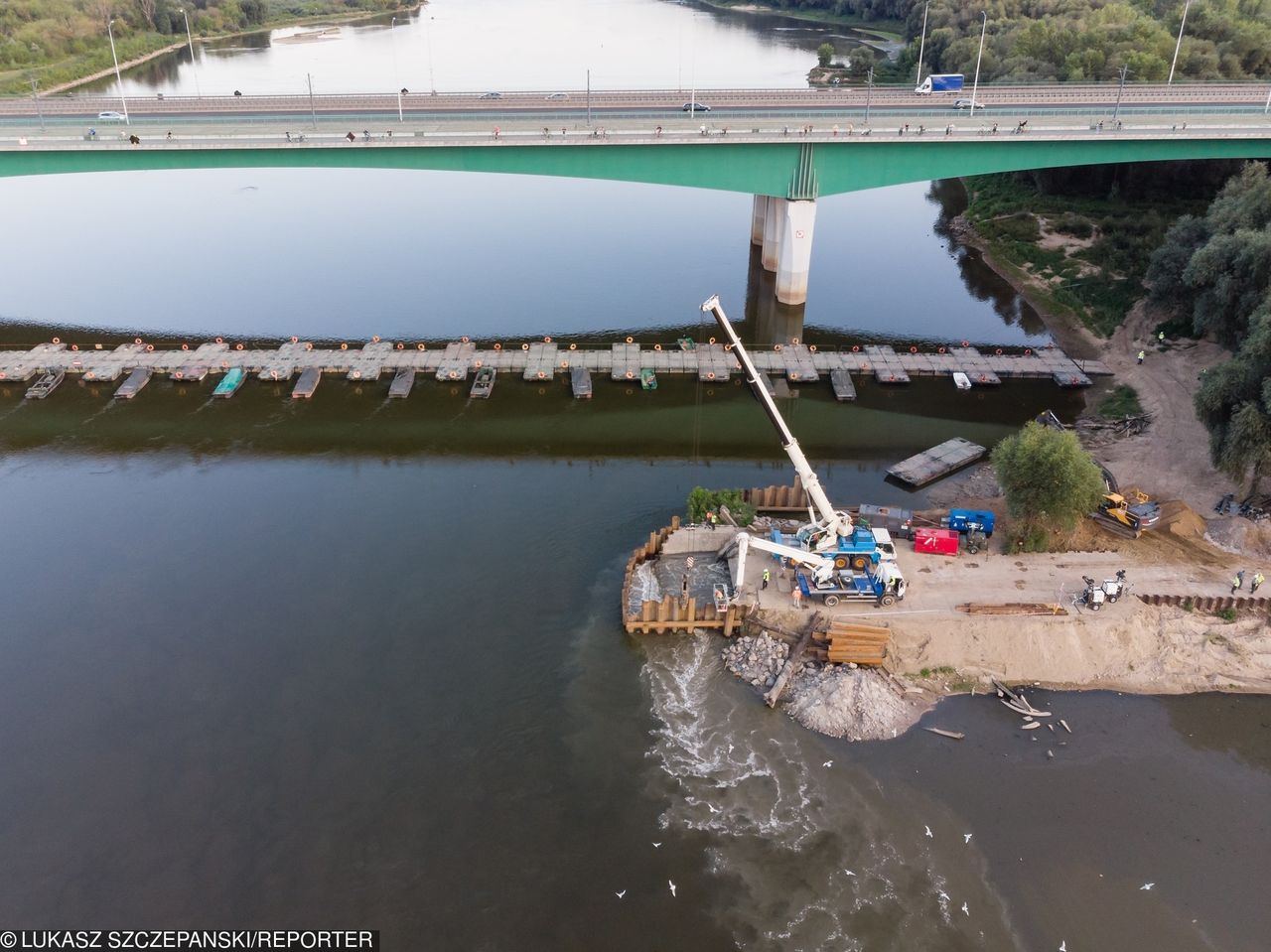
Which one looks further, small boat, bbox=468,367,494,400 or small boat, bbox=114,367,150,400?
small boat, bbox=114,367,150,400

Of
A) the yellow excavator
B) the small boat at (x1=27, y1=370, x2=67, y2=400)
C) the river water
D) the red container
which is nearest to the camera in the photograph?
the river water

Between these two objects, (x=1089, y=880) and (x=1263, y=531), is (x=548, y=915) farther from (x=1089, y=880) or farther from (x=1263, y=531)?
(x=1263, y=531)

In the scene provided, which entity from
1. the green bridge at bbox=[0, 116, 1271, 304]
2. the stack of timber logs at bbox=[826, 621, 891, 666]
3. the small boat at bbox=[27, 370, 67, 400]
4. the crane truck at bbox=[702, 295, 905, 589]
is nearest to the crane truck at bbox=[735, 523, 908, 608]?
the crane truck at bbox=[702, 295, 905, 589]

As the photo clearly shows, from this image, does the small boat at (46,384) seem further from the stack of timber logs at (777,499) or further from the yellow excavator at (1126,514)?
the yellow excavator at (1126,514)

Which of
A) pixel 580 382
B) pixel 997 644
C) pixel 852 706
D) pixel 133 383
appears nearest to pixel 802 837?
pixel 852 706

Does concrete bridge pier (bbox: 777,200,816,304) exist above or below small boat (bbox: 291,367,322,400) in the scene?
above

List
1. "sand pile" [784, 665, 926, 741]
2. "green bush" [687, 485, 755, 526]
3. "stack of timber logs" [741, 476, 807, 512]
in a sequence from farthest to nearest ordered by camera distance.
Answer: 1. "stack of timber logs" [741, 476, 807, 512]
2. "green bush" [687, 485, 755, 526]
3. "sand pile" [784, 665, 926, 741]

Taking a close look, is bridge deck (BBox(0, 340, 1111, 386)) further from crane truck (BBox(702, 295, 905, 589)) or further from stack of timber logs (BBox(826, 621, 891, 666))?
stack of timber logs (BBox(826, 621, 891, 666))

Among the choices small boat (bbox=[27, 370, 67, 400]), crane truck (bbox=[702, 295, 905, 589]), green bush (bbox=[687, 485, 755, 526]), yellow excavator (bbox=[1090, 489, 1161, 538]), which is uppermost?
crane truck (bbox=[702, 295, 905, 589])
